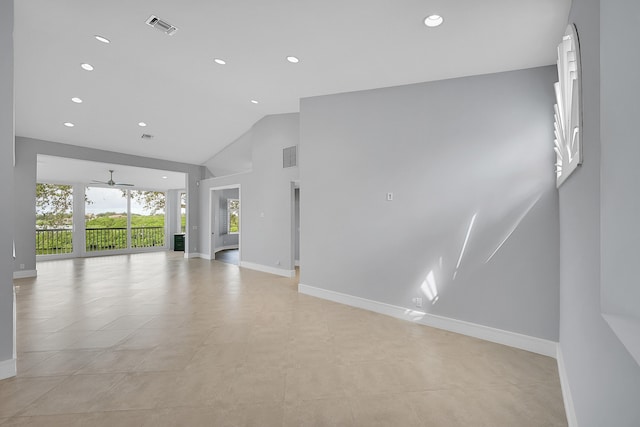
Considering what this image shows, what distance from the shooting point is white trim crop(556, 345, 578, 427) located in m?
1.78

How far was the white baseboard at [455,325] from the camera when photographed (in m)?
2.85

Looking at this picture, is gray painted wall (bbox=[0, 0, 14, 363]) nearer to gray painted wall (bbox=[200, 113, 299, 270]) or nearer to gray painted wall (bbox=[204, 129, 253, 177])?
gray painted wall (bbox=[200, 113, 299, 270])

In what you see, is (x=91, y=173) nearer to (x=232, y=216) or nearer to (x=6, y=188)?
(x=232, y=216)

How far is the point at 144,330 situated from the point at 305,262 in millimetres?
2422

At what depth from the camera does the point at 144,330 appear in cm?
335

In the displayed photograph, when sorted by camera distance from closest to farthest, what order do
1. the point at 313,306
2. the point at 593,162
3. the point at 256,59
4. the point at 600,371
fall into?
the point at 600,371
the point at 593,162
the point at 256,59
the point at 313,306

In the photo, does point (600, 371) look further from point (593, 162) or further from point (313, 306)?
point (313, 306)

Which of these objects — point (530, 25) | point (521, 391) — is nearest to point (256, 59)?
point (530, 25)

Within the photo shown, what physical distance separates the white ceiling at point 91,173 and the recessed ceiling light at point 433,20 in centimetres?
839

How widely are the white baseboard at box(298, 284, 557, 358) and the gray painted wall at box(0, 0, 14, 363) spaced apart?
138 inches

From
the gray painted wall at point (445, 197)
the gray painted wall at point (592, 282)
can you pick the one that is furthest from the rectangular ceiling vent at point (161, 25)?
the gray painted wall at point (592, 282)

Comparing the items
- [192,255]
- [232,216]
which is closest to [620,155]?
[192,255]

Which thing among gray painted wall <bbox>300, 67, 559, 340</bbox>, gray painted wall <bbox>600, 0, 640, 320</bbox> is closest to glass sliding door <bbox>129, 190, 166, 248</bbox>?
gray painted wall <bbox>300, 67, 559, 340</bbox>

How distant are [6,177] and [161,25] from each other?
2.20m
